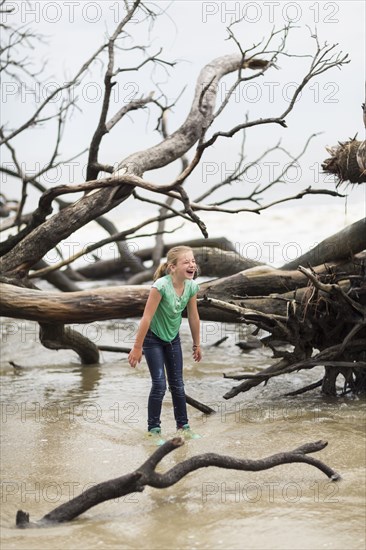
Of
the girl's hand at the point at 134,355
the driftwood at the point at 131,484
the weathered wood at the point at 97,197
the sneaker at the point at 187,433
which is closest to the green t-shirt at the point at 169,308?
the girl's hand at the point at 134,355

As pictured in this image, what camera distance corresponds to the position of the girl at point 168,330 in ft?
20.9

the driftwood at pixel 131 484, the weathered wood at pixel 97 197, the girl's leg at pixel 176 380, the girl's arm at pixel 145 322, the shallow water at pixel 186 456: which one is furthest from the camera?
the weathered wood at pixel 97 197

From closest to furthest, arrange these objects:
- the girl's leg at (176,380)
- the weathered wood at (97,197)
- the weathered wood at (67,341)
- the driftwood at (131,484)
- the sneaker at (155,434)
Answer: the driftwood at (131,484) < the sneaker at (155,434) < the girl's leg at (176,380) < the weathered wood at (97,197) < the weathered wood at (67,341)

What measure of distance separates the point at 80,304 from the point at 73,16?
3.01m

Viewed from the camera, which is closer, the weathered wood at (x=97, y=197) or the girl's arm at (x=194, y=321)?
the girl's arm at (x=194, y=321)

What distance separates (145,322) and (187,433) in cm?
85

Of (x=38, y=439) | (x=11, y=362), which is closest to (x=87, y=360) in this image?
(x=11, y=362)

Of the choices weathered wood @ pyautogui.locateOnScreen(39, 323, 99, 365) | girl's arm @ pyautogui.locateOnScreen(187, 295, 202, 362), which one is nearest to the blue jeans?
girl's arm @ pyautogui.locateOnScreen(187, 295, 202, 362)

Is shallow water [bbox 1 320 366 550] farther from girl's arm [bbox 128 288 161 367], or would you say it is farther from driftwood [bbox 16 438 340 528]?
girl's arm [bbox 128 288 161 367]

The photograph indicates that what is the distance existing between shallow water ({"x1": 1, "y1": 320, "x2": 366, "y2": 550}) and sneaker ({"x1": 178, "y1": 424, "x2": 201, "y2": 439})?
0.25 ft

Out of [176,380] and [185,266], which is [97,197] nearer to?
[185,266]

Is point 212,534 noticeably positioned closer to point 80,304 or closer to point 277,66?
point 80,304

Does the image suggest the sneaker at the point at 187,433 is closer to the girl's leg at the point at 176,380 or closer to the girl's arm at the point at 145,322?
the girl's leg at the point at 176,380

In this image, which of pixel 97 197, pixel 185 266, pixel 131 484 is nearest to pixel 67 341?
pixel 97 197
